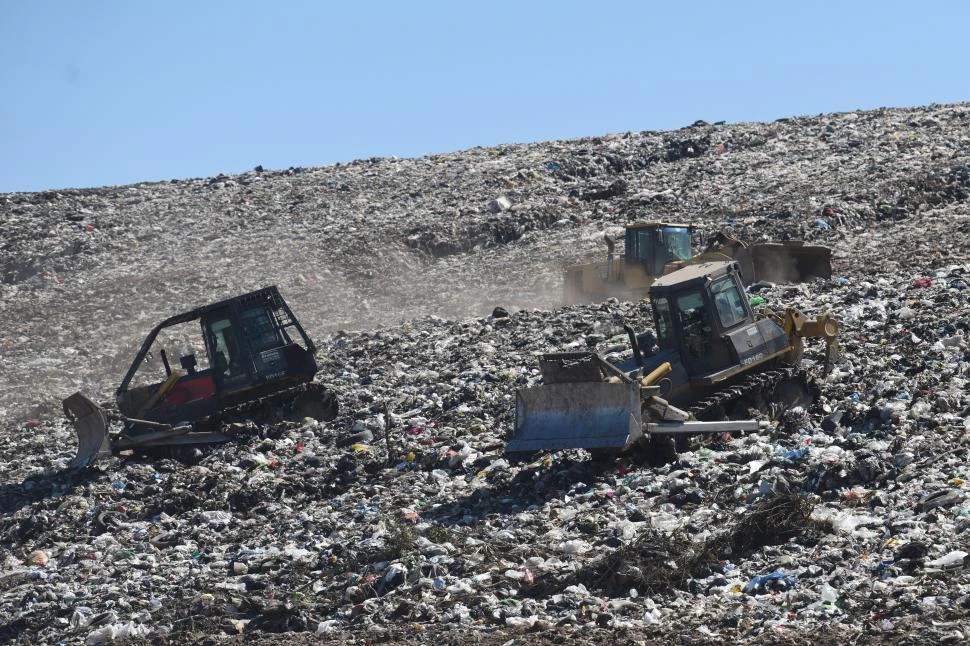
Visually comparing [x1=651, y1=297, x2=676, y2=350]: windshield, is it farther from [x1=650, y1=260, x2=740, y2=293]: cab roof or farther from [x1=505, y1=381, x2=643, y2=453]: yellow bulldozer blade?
[x1=505, y1=381, x2=643, y2=453]: yellow bulldozer blade

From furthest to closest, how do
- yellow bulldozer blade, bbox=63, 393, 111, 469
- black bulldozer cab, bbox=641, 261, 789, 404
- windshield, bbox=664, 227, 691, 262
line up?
1. windshield, bbox=664, 227, 691, 262
2. yellow bulldozer blade, bbox=63, 393, 111, 469
3. black bulldozer cab, bbox=641, 261, 789, 404

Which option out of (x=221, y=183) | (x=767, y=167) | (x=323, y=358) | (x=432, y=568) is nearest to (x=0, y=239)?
(x=221, y=183)

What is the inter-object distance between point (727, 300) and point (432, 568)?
4.28 meters

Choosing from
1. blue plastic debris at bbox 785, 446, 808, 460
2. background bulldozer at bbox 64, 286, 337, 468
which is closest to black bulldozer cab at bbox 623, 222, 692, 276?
background bulldozer at bbox 64, 286, 337, 468

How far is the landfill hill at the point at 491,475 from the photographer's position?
293 inches

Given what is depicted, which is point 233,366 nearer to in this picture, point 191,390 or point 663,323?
point 191,390

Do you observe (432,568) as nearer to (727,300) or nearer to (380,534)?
(380,534)

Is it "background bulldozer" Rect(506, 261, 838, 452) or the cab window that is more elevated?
the cab window

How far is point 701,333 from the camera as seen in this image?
11.2 meters

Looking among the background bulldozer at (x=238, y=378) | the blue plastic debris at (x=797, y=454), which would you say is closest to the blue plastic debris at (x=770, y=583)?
the blue plastic debris at (x=797, y=454)

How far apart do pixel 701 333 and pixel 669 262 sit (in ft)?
25.3

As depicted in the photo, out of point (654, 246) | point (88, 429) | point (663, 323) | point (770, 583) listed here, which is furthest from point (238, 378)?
point (770, 583)

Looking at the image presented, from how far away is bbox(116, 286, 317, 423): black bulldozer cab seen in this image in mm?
13609

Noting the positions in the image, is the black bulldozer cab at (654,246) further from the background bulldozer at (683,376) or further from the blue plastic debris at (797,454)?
the blue plastic debris at (797,454)
